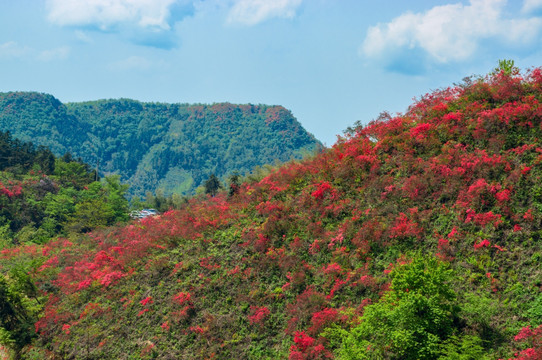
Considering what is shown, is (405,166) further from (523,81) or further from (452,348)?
(452,348)

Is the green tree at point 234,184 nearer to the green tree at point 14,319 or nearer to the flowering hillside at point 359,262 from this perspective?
the flowering hillside at point 359,262

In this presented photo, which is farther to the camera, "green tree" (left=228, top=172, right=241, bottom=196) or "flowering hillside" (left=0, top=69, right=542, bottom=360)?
"green tree" (left=228, top=172, right=241, bottom=196)

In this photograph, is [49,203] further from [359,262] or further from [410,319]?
[410,319]

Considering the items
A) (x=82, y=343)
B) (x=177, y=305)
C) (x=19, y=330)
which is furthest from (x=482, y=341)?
(x=19, y=330)

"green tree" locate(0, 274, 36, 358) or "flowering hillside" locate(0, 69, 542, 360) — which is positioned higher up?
"flowering hillside" locate(0, 69, 542, 360)


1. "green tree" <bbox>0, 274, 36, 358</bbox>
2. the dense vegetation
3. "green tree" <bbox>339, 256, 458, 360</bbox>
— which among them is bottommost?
"green tree" <bbox>0, 274, 36, 358</bbox>

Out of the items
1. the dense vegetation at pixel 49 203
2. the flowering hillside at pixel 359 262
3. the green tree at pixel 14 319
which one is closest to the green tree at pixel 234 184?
the flowering hillside at pixel 359 262

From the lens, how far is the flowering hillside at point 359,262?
1265cm

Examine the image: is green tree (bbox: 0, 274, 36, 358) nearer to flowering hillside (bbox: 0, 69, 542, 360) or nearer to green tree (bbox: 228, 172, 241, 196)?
flowering hillside (bbox: 0, 69, 542, 360)

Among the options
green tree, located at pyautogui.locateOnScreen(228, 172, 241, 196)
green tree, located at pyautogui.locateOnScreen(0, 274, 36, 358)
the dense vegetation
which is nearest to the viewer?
green tree, located at pyautogui.locateOnScreen(0, 274, 36, 358)

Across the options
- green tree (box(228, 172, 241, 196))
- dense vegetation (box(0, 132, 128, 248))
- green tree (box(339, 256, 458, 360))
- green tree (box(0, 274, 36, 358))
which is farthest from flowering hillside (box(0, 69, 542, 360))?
dense vegetation (box(0, 132, 128, 248))

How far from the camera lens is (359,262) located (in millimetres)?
17172

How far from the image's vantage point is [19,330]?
23.3 metres

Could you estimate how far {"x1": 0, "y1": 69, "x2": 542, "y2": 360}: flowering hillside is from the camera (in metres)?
12.6
